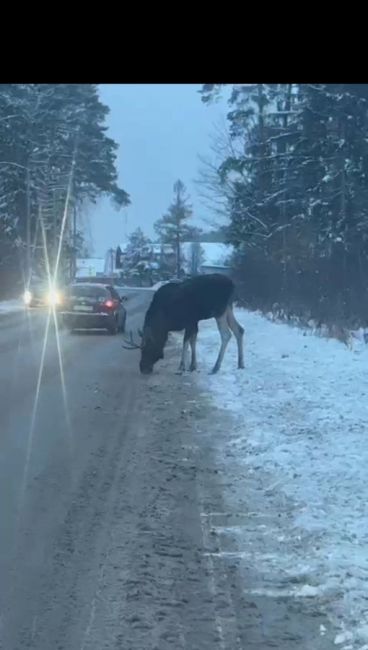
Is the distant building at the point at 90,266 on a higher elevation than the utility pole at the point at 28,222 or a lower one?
lower

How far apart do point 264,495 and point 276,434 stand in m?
2.70

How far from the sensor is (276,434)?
35.9 feet

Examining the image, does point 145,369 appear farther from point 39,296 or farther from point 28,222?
point 28,222

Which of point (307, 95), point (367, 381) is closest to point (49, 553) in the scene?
point (367, 381)

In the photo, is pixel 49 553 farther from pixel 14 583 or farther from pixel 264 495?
pixel 264 495

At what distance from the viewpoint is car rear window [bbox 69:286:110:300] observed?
1160 inches

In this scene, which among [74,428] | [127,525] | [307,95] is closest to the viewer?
[127,525]

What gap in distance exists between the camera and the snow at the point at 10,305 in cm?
4447

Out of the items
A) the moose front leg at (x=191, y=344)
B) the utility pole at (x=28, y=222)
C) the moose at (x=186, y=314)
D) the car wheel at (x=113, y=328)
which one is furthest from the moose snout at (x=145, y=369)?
the utility pole at (x=28, y=222)

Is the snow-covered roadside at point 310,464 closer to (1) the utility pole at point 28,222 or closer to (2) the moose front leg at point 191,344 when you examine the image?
(2) the moose front leg at point 191,344

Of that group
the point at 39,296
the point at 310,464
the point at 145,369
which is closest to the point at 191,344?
the point at 145,369

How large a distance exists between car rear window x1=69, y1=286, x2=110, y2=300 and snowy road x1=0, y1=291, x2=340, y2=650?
15.2m

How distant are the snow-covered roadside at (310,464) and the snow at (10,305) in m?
26.4

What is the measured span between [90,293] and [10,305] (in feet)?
69.9
